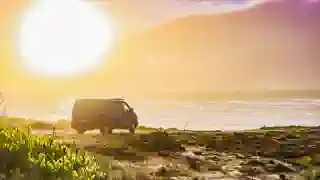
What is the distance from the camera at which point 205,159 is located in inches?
590

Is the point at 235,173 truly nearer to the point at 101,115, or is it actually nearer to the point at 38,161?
the point at 38,161

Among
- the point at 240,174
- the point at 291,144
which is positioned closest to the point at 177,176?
the point at 240,174

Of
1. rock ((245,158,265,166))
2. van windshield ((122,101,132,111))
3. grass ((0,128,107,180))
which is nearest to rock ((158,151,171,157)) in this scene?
rock ((245,158,265,166))

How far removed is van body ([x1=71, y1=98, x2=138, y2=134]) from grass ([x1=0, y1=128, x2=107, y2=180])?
1364cm

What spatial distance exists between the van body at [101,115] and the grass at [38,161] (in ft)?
44.7

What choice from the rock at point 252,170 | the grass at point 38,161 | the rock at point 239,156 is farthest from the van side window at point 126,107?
the grass at point 38,161

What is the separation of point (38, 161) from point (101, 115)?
14.8 meters

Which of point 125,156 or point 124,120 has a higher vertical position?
point 124,120

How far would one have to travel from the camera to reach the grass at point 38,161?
6598 millimetres

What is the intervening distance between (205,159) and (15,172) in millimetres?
8982

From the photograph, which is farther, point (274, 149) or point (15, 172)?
point (274, 149)

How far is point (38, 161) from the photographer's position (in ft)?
22.1

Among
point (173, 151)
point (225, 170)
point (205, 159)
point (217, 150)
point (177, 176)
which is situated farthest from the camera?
point (217, 150)

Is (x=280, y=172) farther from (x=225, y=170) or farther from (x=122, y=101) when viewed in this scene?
(x=122, y=101)
